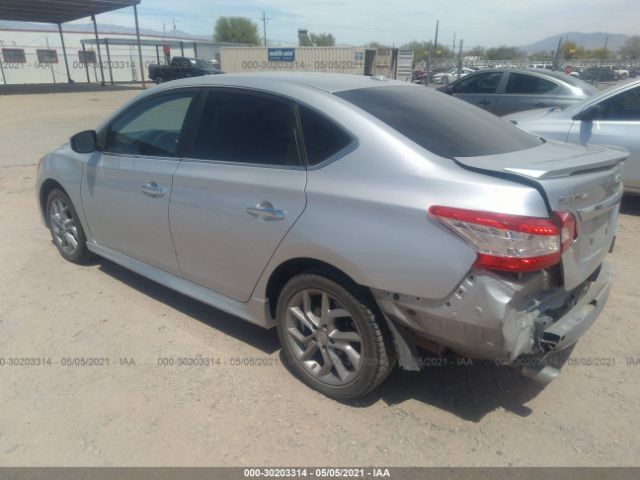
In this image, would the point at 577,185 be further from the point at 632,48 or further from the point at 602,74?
the point at 632,48

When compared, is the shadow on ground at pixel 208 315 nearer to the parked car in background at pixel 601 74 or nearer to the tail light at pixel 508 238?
the tail light at pixel 508 238

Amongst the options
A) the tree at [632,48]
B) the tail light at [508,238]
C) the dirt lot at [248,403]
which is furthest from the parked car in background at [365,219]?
the tree at [632,48]

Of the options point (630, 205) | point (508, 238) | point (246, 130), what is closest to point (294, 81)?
point (246, 130)

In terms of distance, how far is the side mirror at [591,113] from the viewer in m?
5.58

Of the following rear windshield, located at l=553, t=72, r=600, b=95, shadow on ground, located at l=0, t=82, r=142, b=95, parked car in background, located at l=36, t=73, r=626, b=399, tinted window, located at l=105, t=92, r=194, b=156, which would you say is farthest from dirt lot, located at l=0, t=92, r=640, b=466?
shadow on ground, located at l=0, t=82, r=142, b=95

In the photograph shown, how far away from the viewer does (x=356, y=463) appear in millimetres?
2342

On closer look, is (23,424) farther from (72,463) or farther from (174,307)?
(174,307)

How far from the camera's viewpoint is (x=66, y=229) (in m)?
4.56

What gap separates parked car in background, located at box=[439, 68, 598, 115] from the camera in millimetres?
8422

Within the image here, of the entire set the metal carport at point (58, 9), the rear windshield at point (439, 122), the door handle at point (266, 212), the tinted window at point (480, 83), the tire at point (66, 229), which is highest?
the metal carport at point (58, 9)

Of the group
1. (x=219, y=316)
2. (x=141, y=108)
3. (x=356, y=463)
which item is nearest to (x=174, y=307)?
(x=219, y=316)

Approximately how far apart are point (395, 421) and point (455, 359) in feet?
2.15

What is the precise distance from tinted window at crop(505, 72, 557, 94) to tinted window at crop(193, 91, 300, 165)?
7.33 m

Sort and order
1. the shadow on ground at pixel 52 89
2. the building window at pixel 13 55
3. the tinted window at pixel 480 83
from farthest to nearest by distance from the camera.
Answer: the building window at pixel 13 55 → the shadow on ground at pixel 52 89 → the tinted window at pixel 480 83
